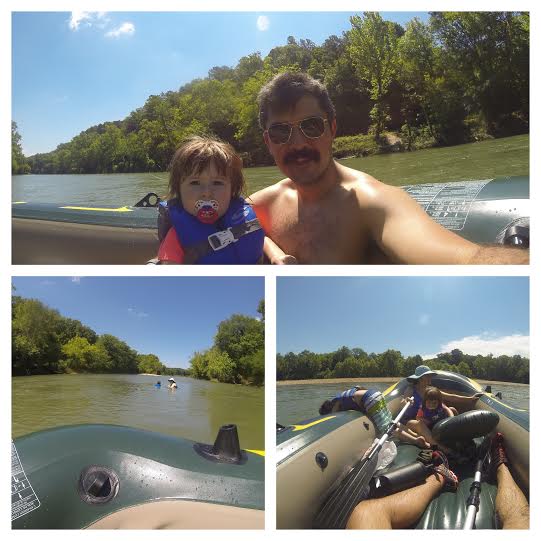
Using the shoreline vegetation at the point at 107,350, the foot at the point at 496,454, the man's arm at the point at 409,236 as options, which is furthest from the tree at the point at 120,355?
the foot at the point at 496,454

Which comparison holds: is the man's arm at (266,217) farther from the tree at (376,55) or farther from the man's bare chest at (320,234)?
the tree at (376,55)

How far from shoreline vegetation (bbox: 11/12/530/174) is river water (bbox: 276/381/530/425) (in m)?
0.67

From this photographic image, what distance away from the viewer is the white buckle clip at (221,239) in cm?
137

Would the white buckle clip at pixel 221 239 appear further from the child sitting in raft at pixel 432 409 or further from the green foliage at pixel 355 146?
the child sitting in raft at pixel 432 409

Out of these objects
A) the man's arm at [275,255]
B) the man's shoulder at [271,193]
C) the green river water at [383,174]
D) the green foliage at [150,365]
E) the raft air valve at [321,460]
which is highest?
the green river water at [383,174]

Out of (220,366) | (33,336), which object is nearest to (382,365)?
(220,366)

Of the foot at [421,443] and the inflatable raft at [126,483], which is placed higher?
the foot at [421,443]

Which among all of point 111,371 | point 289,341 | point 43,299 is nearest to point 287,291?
point 289,341

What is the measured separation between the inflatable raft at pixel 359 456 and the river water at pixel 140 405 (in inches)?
5.1

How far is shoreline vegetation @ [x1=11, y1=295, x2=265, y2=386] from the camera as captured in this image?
1478 mm

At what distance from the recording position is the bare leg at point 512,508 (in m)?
1.41

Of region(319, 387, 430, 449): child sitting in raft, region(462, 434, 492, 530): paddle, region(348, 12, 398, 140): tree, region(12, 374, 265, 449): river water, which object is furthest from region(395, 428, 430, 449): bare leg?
region(348, 12, 398, 140): tree

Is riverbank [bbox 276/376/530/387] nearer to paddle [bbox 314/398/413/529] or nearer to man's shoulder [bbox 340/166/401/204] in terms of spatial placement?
paddle [bbox 314/398/413/529]

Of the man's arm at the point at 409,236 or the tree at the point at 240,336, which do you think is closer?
the man's arm at the point at 409,236
